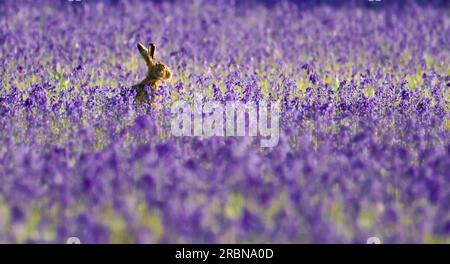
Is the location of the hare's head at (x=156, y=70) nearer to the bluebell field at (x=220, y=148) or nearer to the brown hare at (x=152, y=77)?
the brown hare at (x=152, y=77)

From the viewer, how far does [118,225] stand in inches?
170

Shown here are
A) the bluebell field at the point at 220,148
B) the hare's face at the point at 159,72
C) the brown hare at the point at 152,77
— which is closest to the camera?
the bluebell field at the point at 220,148

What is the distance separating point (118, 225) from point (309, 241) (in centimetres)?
87

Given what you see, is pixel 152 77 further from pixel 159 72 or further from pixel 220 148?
pixel 220 148

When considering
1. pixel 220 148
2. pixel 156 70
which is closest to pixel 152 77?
pixel 156 70

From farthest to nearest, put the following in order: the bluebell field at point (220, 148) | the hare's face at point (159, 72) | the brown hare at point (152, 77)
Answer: the hare's face at point (159, 72) → the brown hare at point (152, 77) → the bluebell field at point (220, 148)

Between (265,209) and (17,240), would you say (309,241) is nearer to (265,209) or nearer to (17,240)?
(265,209)

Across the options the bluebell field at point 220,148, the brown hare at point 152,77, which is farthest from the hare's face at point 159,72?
the bluebell field at point 220,148

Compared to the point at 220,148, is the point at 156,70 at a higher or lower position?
higher

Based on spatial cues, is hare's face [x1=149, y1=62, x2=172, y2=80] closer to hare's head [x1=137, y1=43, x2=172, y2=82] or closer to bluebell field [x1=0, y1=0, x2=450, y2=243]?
hare's head [x1=137, y1=43, x2=172, y2=82]

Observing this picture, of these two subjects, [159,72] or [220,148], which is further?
[159,72]

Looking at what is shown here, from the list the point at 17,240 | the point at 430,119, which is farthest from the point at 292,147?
the point at 17,240

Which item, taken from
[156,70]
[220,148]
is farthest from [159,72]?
[220,148]

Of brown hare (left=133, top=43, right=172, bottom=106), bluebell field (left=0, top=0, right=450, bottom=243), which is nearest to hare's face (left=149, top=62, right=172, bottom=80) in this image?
brown hare (left=133, top=43, right=172, bottom=106)
